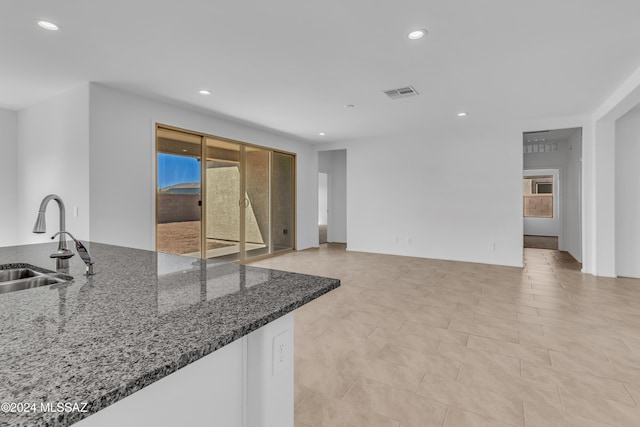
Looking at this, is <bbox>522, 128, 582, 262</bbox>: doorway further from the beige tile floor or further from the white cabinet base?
the white cabinet base

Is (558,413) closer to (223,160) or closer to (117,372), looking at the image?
(117,372)

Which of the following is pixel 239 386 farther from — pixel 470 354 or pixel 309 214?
pixel 309 214

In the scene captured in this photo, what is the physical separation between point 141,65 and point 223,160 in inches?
94.2

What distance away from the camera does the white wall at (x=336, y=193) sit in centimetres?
868

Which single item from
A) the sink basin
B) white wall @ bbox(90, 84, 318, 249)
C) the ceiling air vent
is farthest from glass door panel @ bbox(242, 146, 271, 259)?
the sink basin

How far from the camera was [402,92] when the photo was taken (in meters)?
4.08

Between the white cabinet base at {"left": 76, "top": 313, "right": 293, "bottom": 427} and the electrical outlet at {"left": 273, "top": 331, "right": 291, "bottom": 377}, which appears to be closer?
the white cabinet base at {"left": 76, "top": 313, "right": 293, "bottom": 427}

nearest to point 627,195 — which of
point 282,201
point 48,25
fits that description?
point 282,201

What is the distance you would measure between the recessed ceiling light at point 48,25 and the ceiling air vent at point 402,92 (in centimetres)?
326

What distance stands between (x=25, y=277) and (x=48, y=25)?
2012mm

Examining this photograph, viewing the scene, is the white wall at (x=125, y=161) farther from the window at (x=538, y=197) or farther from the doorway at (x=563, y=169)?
the window at (x=538, y=197)

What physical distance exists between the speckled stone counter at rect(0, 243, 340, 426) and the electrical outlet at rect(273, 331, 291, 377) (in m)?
0.12

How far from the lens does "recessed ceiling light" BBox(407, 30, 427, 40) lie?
2.62 m

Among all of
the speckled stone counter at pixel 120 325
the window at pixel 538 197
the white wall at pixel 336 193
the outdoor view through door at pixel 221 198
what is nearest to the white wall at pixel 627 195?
the white wall at pixel 336 193
